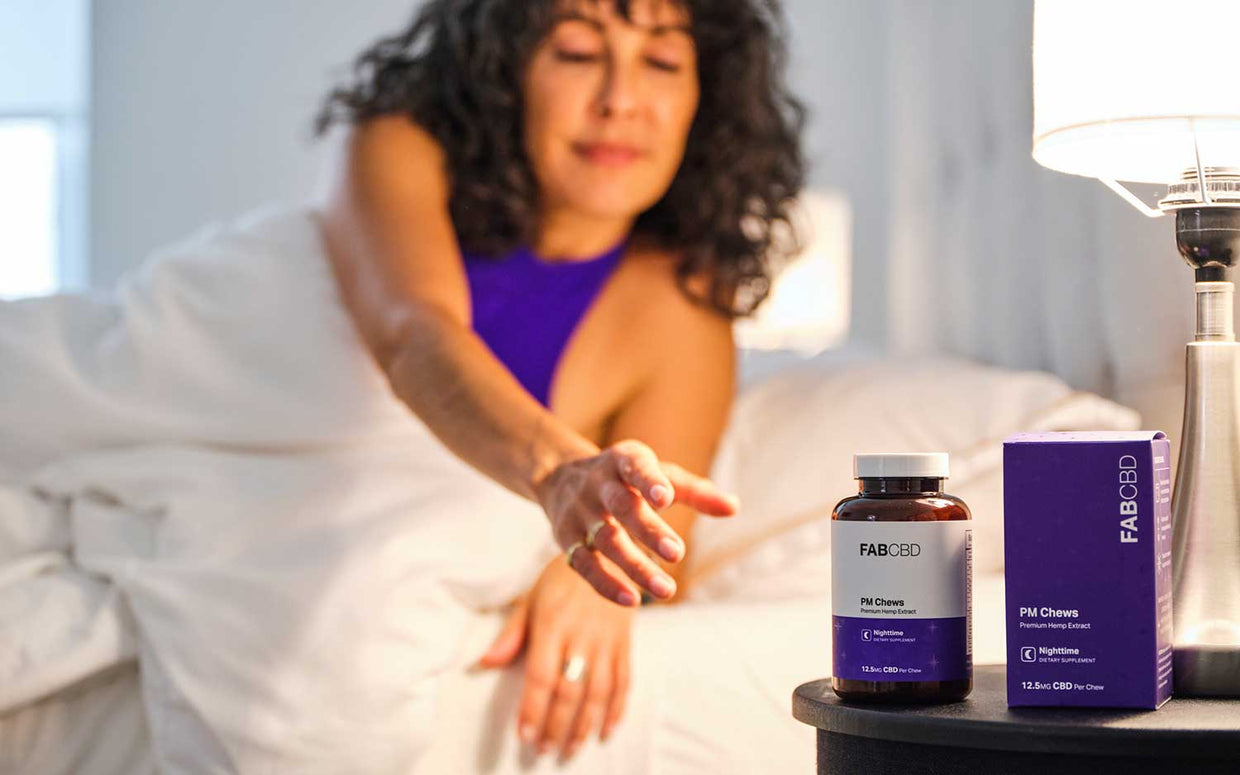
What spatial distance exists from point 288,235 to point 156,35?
7.02ft

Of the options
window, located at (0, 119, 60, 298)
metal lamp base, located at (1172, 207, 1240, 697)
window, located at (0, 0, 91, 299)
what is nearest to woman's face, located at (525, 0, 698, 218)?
metal lamp base, located at (1172, 207, 1240, 697)

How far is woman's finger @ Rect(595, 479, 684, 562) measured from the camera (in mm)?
768

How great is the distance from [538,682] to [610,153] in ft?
2.10

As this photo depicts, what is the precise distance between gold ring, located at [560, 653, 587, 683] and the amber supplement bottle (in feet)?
1.18

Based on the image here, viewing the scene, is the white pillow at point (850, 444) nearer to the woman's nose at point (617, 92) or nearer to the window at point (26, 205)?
the woman's nose at point (617, 92)

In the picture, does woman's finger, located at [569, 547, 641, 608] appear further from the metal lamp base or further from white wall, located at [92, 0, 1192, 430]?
white wall, located at [92, 0, 1192, 430]

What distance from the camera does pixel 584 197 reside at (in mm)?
1543

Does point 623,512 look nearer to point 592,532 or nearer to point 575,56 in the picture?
point 592,532

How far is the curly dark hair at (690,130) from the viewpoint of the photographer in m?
1.56

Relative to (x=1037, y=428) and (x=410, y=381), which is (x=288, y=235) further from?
(x=1037, y=428)

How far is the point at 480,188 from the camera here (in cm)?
155

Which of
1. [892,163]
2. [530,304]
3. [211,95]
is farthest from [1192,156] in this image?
[211,95]

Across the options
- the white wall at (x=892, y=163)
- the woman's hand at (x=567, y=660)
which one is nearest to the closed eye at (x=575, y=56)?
the white wall at (x=892, y=163)

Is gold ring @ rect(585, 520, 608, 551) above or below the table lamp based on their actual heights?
below
